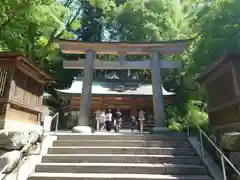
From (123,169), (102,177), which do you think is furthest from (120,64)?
(102,177)

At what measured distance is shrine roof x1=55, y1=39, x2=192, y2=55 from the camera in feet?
35.7

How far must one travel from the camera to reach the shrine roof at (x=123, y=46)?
10883mm

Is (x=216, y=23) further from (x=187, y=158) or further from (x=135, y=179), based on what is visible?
(x=135, y=179)

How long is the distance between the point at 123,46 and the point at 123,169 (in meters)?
7.10

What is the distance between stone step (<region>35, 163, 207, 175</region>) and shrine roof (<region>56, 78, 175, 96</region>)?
12.6 metres

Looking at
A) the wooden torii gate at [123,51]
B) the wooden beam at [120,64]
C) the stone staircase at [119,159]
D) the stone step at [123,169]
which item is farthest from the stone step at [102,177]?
the wooden beam at [120,64]

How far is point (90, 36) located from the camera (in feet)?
88.5

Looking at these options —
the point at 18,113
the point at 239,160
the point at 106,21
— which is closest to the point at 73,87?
the point at 106,21

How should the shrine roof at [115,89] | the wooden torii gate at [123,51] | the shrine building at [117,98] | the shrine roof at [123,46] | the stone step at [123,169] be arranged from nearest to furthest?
the stone step at [123,169]
the wooden torii gate at [123,51]
the shrine roof at [123,46]
the shrine building at [117,98]
the shrine roof at [115,89]

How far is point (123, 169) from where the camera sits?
541cm

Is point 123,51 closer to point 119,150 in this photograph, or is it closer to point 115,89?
point 119,150

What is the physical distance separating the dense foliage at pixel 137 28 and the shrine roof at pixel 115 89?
2.61m

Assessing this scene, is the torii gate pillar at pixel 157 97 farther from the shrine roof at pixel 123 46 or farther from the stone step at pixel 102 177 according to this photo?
the stone step at pixel 102 177

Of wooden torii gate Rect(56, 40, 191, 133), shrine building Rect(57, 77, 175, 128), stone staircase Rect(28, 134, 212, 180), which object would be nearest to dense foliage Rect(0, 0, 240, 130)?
wooden torii gate Rect(56, 40, 191, 133)
